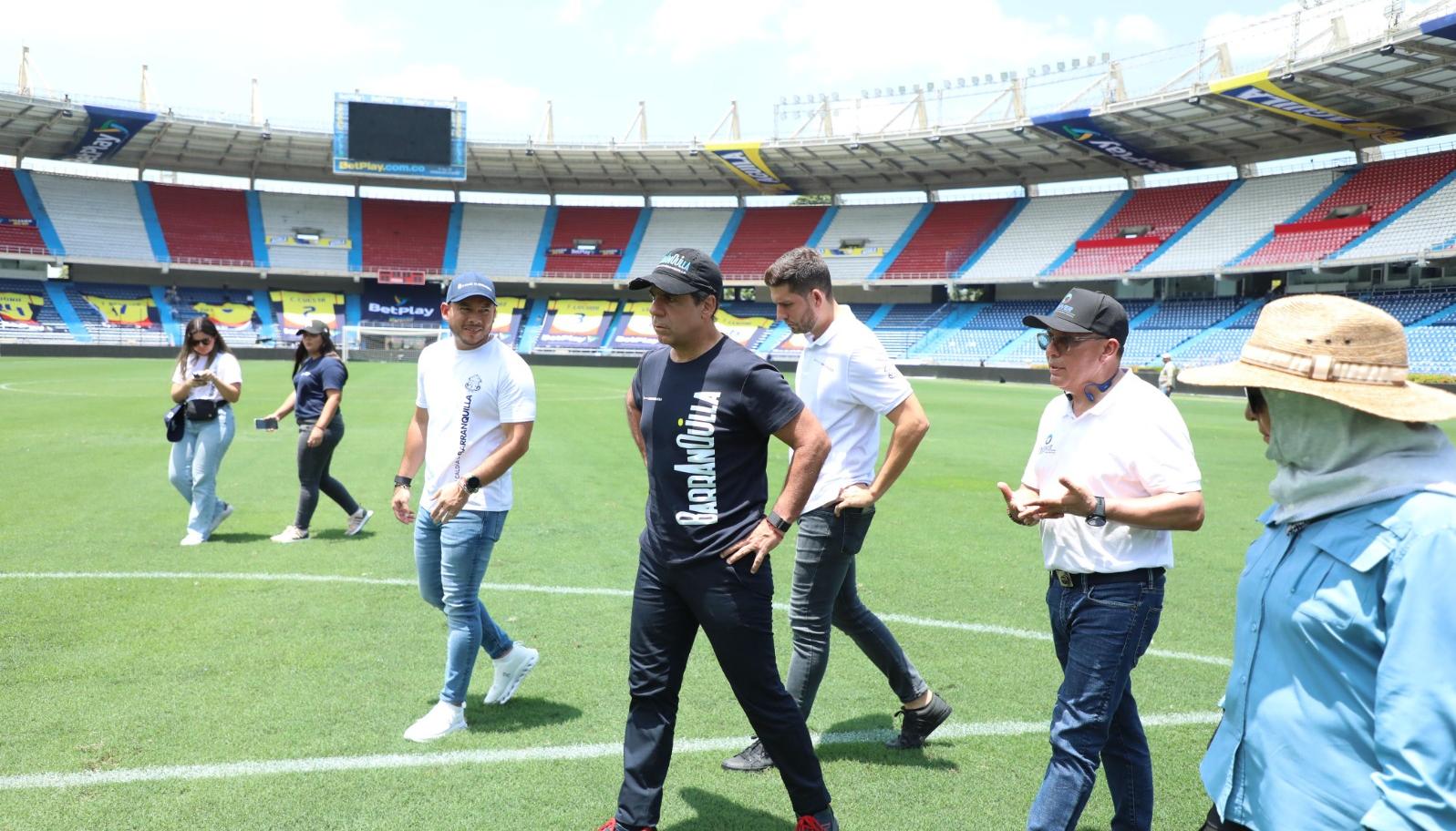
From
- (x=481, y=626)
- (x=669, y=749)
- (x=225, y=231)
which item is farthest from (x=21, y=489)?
(x=225, y=231)

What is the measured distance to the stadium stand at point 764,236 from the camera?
57375 mm

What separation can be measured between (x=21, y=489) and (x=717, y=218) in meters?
53.8

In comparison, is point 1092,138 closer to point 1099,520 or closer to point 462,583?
point 462,583

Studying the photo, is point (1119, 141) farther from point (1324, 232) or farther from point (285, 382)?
point (285, 382)

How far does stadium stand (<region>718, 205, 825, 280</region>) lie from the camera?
57.4 m

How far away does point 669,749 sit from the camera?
335 centimetres

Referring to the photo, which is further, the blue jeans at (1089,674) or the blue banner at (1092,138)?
the blue banner at (1092,138)

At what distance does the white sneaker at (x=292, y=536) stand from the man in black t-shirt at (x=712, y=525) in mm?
6237

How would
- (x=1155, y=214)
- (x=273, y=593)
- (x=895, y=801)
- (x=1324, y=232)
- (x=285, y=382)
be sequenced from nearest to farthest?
(x=895, y=801)
(x=273, y=593)
(x=285, y=382)
(x=1324, y=232)
(x=1155, y=214)

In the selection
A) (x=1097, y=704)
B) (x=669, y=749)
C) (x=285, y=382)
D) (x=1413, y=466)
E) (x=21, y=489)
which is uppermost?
(x=1413, y=466)

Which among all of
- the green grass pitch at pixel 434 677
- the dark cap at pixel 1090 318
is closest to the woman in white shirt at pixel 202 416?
the green grass pitch at pixel 434 677

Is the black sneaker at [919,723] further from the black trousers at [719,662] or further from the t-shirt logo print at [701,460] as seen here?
the t-shirt logo print at [701,460]

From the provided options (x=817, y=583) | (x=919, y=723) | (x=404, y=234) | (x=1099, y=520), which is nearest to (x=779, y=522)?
(x=817, y=583)

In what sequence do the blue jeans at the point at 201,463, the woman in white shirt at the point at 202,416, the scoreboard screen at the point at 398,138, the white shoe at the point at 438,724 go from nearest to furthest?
the white shoe at the point at 438,724 → the woman in white shirt at the point at 202,416 → the blue jeans at the point at 201,463 → the scoreboard screen at the point at 398,138
